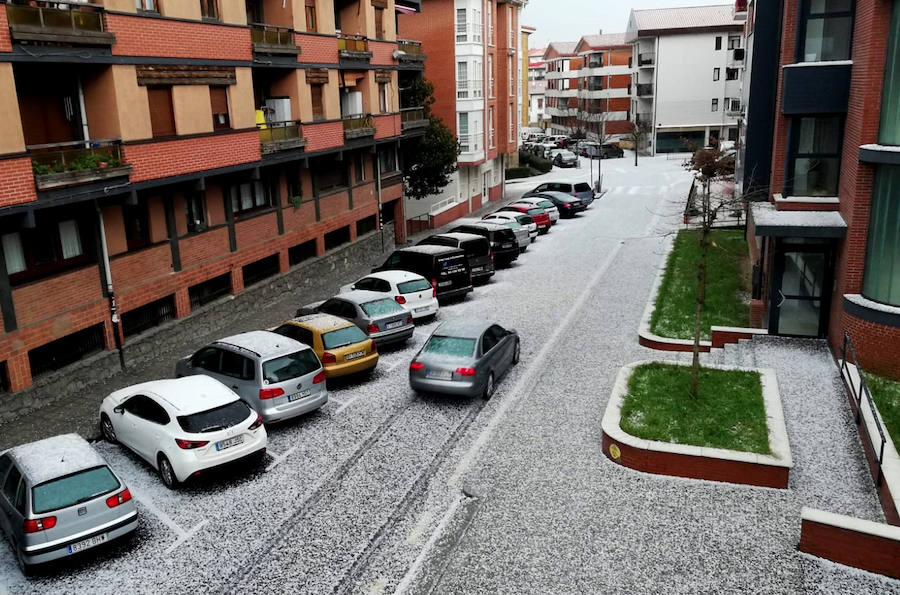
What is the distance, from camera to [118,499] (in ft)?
33.2

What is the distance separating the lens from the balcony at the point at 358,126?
93.0 feet

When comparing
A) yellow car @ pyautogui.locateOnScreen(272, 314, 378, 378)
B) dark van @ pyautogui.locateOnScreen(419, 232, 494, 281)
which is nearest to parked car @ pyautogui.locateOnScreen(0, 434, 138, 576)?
yellow car @ pyautogui.locateOnScreen(272, 314, 378, 378)

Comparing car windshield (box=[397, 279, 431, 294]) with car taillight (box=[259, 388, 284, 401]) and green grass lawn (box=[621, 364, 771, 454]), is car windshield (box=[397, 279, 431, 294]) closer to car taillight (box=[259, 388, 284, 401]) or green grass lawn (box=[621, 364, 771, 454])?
car taillight (box=[259, 388, 284, 401])

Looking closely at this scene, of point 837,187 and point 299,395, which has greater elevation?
point 837,187

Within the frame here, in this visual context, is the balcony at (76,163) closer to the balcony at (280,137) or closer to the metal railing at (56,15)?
the metal railing at (56,15)

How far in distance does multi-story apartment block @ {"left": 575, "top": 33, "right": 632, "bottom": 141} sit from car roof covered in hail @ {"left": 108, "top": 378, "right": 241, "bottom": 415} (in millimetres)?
80324

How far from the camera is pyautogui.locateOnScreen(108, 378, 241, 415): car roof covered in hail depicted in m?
12.1

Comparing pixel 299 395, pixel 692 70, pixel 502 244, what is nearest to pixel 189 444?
pixel 299 395

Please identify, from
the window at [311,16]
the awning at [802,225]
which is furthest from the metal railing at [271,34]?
the awning at [802,225]

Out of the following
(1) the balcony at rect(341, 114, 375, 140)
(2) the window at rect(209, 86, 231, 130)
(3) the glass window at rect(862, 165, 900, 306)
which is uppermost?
(2) the window at rect(209, 86, 231, 130)

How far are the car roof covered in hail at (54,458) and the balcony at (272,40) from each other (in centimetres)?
1519

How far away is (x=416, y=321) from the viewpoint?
21.7 m

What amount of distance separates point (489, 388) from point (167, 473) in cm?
665

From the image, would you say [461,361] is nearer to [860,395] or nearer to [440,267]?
[860,395]
